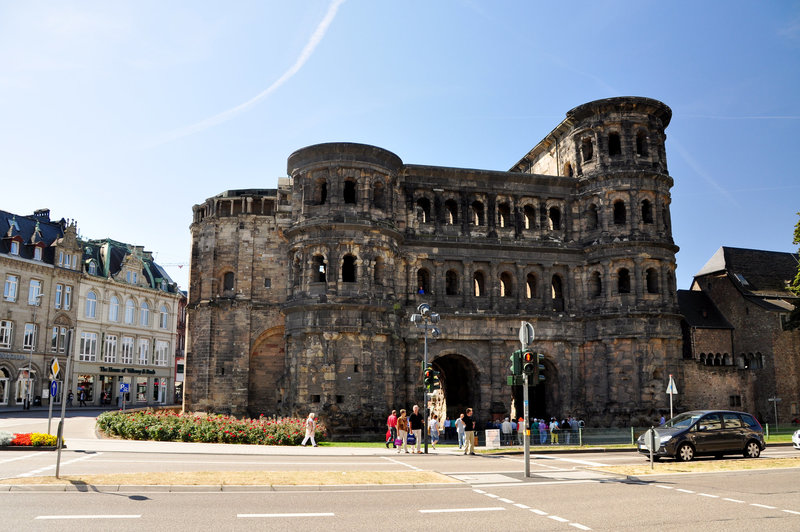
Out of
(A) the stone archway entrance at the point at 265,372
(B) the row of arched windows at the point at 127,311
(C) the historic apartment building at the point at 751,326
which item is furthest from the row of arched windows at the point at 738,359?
(B) the row of arched windows at the point at 127,311

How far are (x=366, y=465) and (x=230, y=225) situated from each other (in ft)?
86.5

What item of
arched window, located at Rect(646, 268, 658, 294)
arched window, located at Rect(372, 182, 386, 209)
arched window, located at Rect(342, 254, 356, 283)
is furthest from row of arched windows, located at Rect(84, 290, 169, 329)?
arched window, located at Rect(646, 268, 658, 294)

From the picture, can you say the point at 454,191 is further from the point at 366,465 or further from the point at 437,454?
the point at 366,465

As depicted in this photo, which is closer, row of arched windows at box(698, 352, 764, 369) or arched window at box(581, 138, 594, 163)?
arched window at box(581, 138, 594, 163)

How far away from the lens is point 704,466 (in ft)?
61.5

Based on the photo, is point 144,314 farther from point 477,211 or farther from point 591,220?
point 591,220

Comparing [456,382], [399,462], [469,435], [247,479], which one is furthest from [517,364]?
[456,382]

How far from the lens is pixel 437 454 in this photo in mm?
24656

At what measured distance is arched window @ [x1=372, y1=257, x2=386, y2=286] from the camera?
35.1m

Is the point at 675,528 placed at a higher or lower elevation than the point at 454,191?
lower

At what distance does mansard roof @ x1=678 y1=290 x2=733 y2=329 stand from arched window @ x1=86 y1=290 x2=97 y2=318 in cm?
5166

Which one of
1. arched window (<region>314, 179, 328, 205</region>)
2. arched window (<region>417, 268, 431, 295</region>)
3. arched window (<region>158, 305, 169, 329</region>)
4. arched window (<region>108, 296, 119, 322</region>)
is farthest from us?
arched window (<region>158, 305, 169, 329</region>)

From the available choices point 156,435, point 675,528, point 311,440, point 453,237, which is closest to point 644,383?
point 453,237

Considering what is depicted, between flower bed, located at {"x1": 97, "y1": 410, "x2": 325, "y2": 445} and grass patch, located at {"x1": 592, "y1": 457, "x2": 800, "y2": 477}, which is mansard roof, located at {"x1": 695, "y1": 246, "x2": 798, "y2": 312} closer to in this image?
grass patch, located at {"x1": 592, "y1": 457, "x2": 800, "y2": 477}
